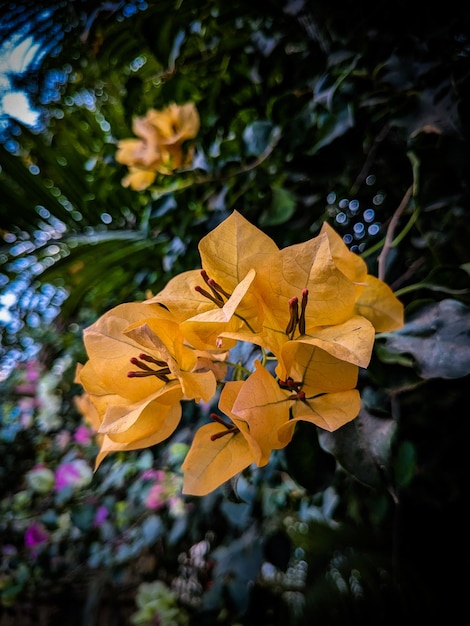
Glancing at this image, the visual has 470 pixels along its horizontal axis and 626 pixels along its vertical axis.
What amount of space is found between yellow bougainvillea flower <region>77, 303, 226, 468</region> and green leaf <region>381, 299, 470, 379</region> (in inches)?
5.5

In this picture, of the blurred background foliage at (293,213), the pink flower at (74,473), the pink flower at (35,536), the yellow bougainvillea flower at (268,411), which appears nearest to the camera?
the yellow bougainvillea flower at (268,411)

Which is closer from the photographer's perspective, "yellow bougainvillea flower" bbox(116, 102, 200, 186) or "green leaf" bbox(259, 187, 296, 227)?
"green leaf" bbox(259, 187, 296, 227)

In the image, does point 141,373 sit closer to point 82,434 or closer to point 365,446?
point 365,446

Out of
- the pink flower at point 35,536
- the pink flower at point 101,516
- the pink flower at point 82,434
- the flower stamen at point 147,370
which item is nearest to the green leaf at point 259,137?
the flower stamen at point 147,370

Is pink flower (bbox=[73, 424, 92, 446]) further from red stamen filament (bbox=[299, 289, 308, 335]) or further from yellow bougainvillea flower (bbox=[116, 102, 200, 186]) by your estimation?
red stamen filament (bbox=[299, 289, 308, 335])

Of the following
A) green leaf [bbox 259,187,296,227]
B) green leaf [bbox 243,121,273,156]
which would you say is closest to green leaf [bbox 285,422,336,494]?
green leaf [bbox 259,187,296,227]

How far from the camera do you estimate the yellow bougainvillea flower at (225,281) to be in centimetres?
26

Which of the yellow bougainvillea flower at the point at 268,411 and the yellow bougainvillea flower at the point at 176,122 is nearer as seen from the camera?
the yellow bougainvillea flower at the point at 268,411

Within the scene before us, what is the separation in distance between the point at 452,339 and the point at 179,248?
0.42m

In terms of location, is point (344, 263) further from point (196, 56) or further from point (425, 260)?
point (196, 56)

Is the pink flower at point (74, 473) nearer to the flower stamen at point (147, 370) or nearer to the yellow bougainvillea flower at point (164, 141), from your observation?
the yellow bougainvillea flower at point (164, 141)

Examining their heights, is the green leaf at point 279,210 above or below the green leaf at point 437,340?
above

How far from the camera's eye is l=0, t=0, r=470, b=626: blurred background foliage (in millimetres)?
406

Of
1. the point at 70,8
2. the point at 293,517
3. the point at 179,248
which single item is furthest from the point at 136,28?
the point at 293,517
